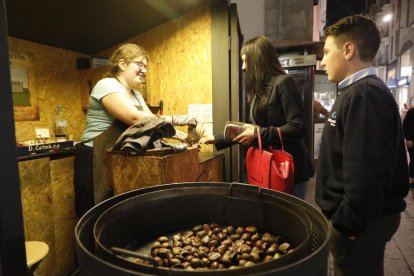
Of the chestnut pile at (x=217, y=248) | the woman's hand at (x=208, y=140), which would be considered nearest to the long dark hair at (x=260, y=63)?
the woman's hand at (x=208, y=140)

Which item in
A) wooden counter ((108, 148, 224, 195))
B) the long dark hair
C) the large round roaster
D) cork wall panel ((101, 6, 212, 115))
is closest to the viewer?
the large round roaster

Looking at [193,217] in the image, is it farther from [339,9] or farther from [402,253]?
[339,9]

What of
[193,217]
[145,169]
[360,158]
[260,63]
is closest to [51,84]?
[145,169]

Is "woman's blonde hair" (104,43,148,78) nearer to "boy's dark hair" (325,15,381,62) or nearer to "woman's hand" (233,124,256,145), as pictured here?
"woman's hand" (233,124,256,145)

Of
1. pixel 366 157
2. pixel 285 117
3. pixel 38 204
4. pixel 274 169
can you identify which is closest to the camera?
pixel 366 157

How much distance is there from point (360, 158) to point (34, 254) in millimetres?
2154

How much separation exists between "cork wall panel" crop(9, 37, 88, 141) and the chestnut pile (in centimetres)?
257

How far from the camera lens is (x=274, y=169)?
1.88 meters

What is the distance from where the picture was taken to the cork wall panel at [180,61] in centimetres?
303

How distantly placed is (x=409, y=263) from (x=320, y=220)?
2.60 metres

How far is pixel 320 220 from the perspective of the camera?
119cm

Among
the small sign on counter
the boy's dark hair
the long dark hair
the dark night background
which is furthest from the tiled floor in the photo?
the dark night background

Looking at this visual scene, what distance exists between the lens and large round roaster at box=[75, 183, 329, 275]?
100cm

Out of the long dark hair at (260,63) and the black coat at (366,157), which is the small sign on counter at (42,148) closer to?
the long dark hair at (260,63)
